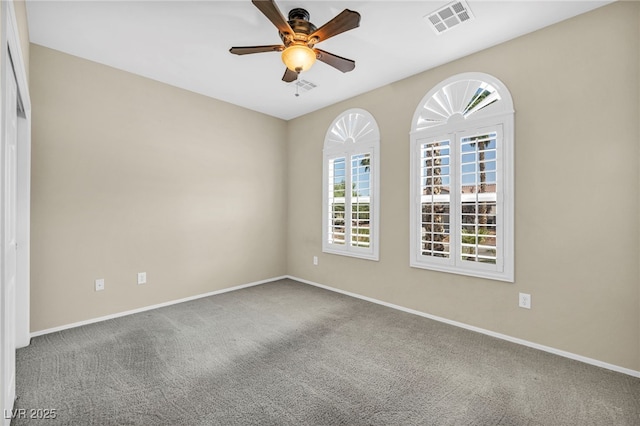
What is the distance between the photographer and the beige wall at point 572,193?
227 cm

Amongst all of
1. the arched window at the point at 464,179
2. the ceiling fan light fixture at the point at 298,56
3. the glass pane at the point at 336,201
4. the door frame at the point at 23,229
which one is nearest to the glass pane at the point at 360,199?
the glass pane at the point at 336,201

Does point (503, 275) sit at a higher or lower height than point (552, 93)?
lower

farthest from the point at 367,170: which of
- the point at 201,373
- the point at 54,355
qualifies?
the point at 54,355

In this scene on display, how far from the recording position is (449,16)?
2.45 meters

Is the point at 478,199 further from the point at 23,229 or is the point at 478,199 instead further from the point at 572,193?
the point at 23,229

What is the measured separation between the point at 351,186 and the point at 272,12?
2560 mm

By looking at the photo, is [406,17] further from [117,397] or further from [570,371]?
[117,397]

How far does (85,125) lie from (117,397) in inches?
105

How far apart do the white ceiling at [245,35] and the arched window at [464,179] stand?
0.49m

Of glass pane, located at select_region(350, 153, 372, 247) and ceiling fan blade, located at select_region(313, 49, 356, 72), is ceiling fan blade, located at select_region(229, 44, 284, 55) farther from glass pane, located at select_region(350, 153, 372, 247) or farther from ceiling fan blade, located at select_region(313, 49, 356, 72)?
glass pane, located at select_region(350, 153, 372, 247)

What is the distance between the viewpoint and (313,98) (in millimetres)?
4227

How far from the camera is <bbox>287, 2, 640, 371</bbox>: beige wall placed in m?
2.27

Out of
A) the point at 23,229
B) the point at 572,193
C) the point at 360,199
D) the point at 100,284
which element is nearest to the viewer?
the point at 572,193

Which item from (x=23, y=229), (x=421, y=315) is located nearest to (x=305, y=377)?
(x=421, y=315)
